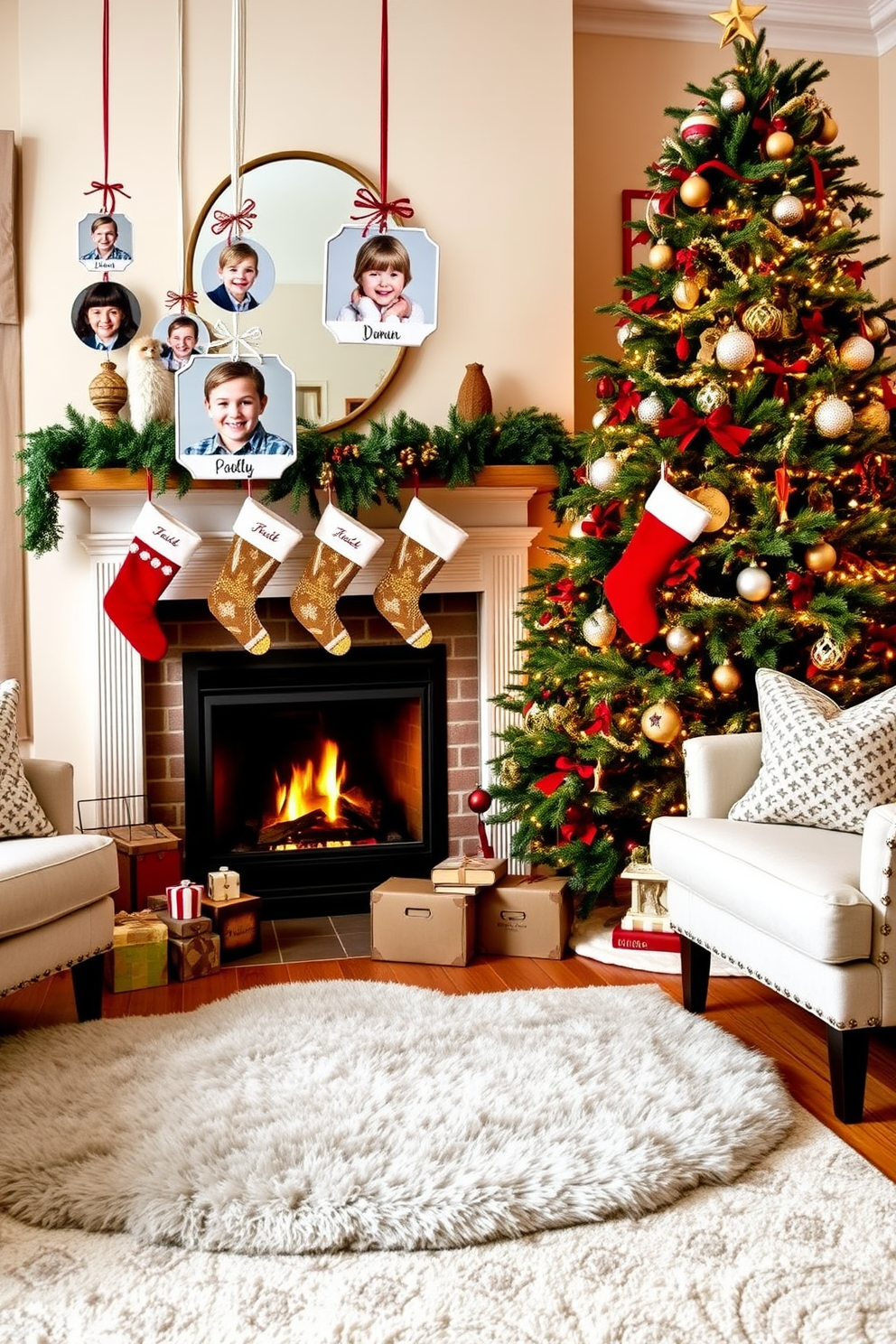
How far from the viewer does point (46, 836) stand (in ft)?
9.29

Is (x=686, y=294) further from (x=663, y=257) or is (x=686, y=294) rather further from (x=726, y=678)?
(x=726, y=678)

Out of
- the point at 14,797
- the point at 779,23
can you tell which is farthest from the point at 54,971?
the point at 779,23

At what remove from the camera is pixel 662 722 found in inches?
123

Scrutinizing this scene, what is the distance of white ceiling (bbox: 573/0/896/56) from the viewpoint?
158 inches

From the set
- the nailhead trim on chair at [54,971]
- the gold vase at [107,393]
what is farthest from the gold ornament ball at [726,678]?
the gold vase at [107,393]

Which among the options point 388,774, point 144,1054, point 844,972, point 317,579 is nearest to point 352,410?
point 317,579

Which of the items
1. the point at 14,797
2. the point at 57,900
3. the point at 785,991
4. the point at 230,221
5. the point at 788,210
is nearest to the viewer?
the point at 785,991

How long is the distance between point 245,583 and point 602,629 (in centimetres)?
106

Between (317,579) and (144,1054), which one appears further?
(317,579)

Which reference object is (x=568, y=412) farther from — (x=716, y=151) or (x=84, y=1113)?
(x=84, y=1113)

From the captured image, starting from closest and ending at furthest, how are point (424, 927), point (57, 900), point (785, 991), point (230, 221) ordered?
point (785, 991) < point (57, 900) < point (424, 927) < point (230, 221)

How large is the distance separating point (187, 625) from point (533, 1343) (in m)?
→ 2.54

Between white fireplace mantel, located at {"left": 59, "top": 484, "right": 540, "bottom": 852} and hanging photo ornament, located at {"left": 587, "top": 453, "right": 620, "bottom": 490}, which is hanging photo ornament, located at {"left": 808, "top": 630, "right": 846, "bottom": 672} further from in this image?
white fireplace mantel, located at {"left": 59, "top": 484, "right": 540, "bottom": 852}

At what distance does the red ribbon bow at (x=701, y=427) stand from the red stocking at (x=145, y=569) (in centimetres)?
138
